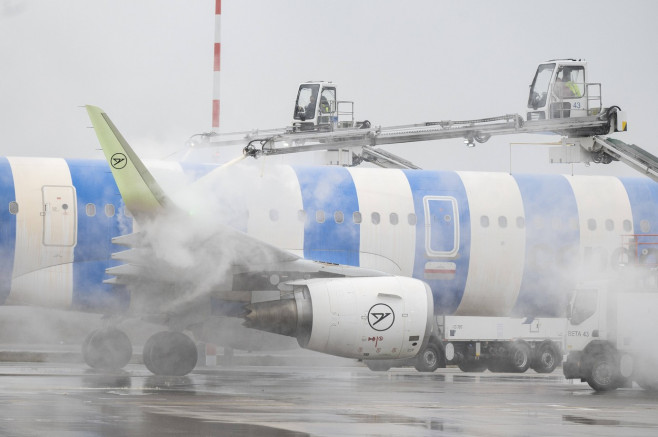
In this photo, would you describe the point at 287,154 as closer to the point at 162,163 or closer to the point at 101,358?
the point at 162,163

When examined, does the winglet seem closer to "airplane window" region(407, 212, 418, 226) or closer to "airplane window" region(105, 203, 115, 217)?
"airplane window" region(105, 203, 115, 217)

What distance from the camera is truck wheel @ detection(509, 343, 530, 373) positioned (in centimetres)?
3161

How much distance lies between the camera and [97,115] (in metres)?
22.0

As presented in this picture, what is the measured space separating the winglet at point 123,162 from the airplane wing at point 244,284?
0.02 meters

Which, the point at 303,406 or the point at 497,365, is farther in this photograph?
the point at 497,365

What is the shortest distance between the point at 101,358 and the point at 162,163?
186 inches

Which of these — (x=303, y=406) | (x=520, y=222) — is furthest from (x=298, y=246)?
(x=303, y=406)

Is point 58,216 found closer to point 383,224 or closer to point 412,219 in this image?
point 383,224

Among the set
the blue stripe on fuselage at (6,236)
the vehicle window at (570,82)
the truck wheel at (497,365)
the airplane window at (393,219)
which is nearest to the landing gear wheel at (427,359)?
the truck wheel at (497,365)

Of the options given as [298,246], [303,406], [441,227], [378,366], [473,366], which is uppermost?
[441,227]

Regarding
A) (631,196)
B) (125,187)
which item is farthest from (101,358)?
(631,196)

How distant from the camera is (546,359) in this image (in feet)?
107

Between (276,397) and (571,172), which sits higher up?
(571,172)

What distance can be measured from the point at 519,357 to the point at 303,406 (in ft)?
50.2
